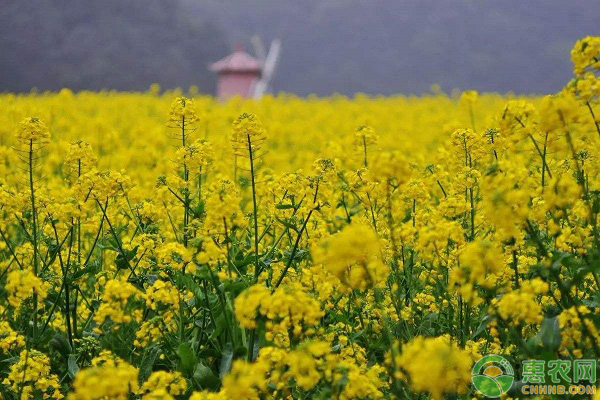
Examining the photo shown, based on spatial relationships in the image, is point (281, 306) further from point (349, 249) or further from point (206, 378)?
point (206, 378)

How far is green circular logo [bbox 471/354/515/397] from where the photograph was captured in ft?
7.60

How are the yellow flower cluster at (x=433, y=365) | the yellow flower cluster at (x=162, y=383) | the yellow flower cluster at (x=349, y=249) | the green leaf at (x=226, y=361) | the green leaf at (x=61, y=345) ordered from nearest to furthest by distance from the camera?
the yellow flower cluster at (x=433, y=365) < the yellow flower cluster at (x=349, y=249) < the yellow flower cluster at (x=162, y=383) < the green leaf at (x=226, y=361) < the green leaf at (x=61, y=345)

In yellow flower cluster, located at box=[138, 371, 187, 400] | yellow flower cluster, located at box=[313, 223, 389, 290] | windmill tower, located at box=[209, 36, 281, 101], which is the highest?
windmill tower, located at box=[209, 36, 281, 101]

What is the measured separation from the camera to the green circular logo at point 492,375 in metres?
2.32

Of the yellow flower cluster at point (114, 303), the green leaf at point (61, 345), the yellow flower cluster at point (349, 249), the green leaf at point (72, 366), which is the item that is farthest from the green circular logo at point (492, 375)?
the green leaf at point (61, 345)

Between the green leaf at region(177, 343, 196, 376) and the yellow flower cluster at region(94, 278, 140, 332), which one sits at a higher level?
the yellow flower cluster at region(94, 278, 140, 332)

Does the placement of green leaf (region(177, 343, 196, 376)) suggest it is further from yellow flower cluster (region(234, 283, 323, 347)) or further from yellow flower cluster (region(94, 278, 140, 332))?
yellow flower cluster (region(234, 283, 323, 347))

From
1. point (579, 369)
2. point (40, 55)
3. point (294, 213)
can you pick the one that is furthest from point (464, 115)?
point (40, 55)

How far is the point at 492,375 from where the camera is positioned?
238cm

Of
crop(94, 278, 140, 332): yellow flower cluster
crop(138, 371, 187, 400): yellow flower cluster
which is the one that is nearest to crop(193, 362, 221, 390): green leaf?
crop(138, 371, 187, 400): yellow flower cluster

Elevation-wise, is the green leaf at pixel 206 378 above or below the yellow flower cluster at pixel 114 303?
below

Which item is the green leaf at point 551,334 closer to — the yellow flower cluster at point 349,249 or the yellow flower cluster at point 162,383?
the yellow flower cluster at point 349,249

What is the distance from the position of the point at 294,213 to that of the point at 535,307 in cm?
145

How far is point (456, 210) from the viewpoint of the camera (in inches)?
117
